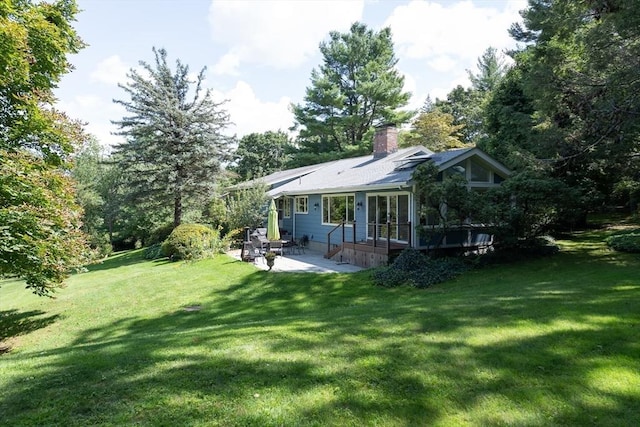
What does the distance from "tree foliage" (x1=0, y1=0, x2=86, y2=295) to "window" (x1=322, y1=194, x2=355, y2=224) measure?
9.70m

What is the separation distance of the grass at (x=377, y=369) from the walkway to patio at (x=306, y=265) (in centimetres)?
499

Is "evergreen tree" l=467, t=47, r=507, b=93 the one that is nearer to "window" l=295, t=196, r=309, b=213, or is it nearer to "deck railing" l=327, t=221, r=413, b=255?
"window" l=295, t=196, r=309, b=213

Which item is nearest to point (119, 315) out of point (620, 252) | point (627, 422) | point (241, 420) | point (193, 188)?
point (241, 420)

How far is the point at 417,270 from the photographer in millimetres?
11148

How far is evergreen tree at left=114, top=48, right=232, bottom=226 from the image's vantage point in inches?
798

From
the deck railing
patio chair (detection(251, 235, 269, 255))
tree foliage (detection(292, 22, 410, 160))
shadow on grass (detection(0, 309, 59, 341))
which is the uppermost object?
tree foliage (detection(292, 22, 410, 160))

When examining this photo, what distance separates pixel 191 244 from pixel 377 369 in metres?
14.4

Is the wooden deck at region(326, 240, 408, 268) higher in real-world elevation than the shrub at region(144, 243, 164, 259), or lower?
higher

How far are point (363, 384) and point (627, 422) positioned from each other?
2.24 meters

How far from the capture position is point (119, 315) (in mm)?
9891

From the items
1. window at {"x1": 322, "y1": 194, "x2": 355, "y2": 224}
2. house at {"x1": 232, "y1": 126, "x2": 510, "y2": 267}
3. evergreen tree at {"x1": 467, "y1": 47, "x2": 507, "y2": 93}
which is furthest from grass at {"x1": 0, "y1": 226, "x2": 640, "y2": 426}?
evergreen tree at {"x1": 467, "y1": 47, "x2": 507, "y2": 93}

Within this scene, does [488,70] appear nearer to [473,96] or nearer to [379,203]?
[473,96]

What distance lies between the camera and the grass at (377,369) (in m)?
3.38

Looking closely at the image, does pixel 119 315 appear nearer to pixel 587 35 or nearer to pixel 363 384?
pixel 363 384
